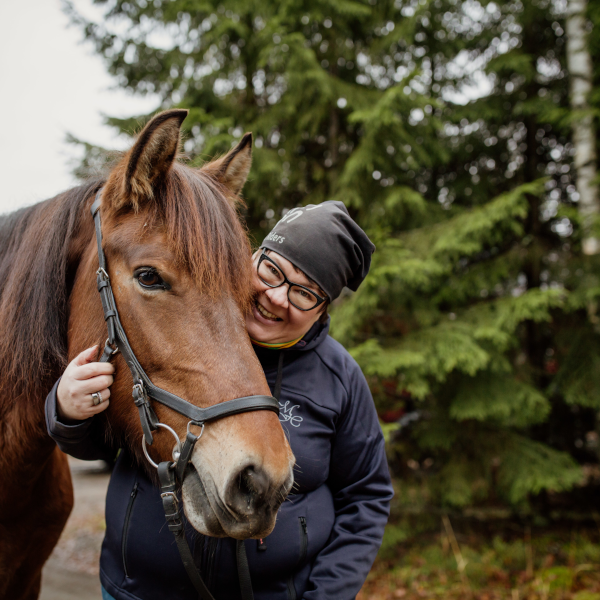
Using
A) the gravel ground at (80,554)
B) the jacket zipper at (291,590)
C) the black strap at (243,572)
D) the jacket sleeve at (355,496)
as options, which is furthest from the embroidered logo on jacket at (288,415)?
the gravel ground at (80,554)

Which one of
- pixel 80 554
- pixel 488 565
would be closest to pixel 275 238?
pixel 488 565

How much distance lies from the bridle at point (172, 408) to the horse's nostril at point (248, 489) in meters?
0.17

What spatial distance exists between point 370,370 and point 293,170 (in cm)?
328

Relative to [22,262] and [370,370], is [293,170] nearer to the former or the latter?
[370,370]

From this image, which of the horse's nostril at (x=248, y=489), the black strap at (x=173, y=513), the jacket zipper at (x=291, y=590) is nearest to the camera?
the horse's nostril at (x=248, y=489)

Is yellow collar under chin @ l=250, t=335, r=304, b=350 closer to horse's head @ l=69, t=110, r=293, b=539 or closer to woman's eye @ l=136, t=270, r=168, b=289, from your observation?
horse's head @ l=69, t=110, r=293, b=539

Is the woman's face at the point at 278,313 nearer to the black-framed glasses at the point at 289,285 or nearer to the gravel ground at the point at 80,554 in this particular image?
the black-framed glasses at the point at 289,285

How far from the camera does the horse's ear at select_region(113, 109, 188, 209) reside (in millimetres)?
1401

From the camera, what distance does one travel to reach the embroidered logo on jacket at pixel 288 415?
162 cm

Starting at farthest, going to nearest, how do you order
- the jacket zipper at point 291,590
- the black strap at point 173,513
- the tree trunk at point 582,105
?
the tree trunk at point 582,105, the jacket zipper at point 291,590, the black strap at point 173,513

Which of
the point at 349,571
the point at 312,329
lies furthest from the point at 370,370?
the point at 349,571

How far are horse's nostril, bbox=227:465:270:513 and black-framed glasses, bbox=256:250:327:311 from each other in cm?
67

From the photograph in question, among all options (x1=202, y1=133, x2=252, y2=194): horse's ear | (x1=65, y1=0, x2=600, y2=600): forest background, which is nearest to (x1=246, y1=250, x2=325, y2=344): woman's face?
(x1=202, y1=133, x2=252, y2=194): horse's ear

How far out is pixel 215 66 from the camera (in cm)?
578
